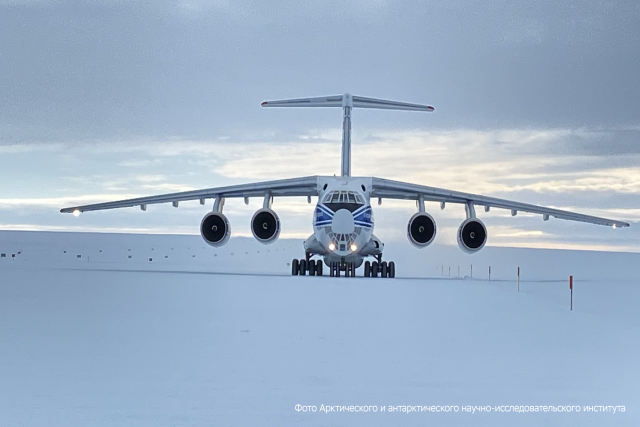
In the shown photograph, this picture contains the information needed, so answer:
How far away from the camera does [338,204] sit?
2042 cm

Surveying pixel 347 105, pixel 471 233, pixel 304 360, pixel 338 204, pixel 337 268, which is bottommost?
pixel 304 360

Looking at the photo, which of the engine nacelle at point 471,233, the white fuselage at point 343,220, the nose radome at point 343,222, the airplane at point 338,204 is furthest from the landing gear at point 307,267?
the engine nacelle at point 471,233

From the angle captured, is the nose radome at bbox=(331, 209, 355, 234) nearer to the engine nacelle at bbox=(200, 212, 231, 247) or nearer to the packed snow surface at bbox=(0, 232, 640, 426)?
the engine nacelle at bbox=(200, 212, 231, 247)

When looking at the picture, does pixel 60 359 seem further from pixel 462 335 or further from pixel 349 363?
pixel 462 335

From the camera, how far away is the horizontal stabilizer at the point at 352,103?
2380cm

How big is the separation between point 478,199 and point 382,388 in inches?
660

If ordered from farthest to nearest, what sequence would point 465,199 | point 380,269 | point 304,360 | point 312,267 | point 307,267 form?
point 380,269 < point 307,267 < point 312,267 < point 465,199 < point 304,360

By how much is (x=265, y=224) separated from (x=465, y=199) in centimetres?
548

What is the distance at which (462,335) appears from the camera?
373 inches

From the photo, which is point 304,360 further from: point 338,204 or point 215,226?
point 215,226

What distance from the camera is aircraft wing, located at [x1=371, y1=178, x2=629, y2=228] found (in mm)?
22172

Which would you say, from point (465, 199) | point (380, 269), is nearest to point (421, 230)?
point (465, 199)

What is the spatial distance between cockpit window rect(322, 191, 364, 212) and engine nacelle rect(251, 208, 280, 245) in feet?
6.29

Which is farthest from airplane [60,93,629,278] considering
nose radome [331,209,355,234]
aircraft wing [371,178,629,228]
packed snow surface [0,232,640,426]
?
packed snow surface [0,232,640,426]
